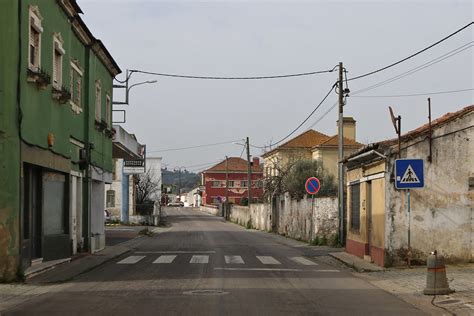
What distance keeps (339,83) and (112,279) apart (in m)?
16.1

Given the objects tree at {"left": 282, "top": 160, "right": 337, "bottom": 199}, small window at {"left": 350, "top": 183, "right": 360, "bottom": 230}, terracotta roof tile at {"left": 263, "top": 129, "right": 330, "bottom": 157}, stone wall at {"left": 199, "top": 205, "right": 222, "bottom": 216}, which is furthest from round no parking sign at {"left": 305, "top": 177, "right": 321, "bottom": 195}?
stone wall at {"left": 199, "top": 205, "right": 222, "bottom": 216}

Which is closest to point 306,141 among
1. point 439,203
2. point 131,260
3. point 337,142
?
point 337,142

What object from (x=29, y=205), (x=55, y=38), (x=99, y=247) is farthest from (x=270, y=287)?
(x=99, y=247)

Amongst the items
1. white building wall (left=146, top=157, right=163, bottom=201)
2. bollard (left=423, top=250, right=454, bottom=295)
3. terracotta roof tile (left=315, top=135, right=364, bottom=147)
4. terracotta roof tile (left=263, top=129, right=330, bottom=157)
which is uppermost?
terracotta roof tile (left=263, top=129, right=330, bottom=157)

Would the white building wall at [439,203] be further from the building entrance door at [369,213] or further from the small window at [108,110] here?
the small window at [108,110]

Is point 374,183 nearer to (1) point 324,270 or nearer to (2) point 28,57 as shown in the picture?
(1) point 324,270

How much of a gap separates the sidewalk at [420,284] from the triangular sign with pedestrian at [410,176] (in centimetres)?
221

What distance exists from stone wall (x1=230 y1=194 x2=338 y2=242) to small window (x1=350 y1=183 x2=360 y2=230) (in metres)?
5.80

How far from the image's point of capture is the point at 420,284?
13.7 metres

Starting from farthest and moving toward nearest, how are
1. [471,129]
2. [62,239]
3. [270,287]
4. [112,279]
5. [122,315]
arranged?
[62,239]
[471,129]
[112,279]
[270,287]
[122,315]

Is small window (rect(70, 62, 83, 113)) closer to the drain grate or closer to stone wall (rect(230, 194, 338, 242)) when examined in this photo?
the drain grate

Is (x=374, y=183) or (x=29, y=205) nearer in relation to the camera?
(x=29, y=205)

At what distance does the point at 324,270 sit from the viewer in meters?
17.5

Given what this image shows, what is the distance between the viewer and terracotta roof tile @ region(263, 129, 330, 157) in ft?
249
